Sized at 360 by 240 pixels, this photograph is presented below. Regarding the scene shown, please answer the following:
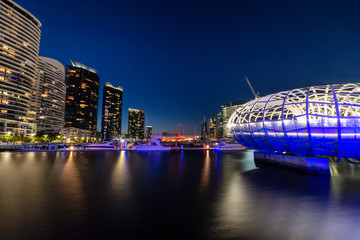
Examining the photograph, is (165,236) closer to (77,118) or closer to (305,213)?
(305,213)

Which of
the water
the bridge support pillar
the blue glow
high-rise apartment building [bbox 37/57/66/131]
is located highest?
high-rise apartment building [bbox 37/57/66/131]

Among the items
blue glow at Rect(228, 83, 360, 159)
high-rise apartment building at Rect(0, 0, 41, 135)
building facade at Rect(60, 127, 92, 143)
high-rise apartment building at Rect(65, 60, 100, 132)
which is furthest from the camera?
high-rise apartment building at Rect(65, 60, 100, 132)

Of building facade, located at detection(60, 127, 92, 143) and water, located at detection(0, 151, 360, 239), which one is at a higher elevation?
building facade, located at detection(60, 127, 92, 143)

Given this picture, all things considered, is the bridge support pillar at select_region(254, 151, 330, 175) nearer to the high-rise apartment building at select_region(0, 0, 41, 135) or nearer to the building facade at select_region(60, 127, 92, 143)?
the high-rise apartment building at select_region(0, 0, 41, 135)

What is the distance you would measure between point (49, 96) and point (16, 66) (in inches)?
1884

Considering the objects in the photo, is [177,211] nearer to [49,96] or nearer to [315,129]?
[315,129]

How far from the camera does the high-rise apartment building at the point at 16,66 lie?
89.9 m

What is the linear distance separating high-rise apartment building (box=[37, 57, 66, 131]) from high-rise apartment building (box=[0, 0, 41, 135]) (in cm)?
3229

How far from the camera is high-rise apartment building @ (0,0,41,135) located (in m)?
89.9

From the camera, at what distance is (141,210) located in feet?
26.7

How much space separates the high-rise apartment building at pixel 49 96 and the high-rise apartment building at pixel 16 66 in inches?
1271

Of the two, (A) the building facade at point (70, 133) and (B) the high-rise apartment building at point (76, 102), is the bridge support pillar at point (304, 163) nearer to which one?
(A) the building facade at point (70, 133)

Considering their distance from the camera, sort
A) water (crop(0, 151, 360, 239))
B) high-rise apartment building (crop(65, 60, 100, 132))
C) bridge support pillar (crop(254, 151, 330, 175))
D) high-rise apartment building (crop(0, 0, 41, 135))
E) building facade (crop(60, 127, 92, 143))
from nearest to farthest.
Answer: water (crop(0, 151, 360, 239))
bridge support pillar (crop(254, 151, 330, 175))
high-rise apartment building (crop(0, 0, 41, 135))
building facade (crop(60, 127, 92, 143))
high-rise apartment building (crop(65, 60, 100, 132))

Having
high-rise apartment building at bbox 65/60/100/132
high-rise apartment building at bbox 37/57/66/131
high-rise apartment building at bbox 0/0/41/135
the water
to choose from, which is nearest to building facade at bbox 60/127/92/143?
high-rise apartment building at bbox 37/57/66/131
